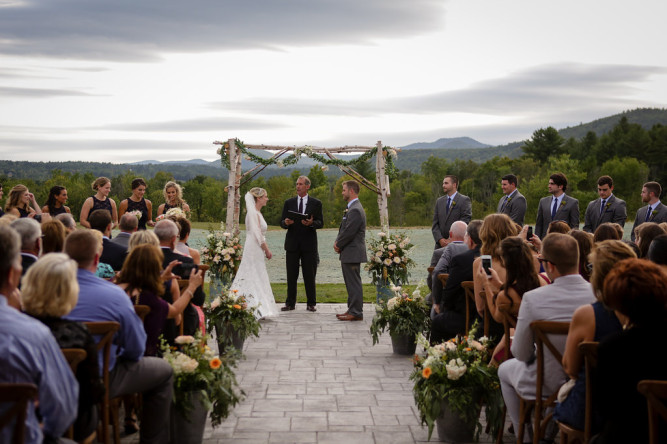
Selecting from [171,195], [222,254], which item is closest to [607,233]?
[222,254]

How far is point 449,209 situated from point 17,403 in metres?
7.74

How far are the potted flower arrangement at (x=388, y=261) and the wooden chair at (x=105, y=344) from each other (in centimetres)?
554

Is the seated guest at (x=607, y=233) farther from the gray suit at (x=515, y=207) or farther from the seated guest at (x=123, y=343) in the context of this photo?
the seated guest at (x=123, y=343)

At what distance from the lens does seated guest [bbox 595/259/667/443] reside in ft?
9.38

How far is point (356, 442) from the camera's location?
4637 mm

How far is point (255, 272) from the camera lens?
30.7ft

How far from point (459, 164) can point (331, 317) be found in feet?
252

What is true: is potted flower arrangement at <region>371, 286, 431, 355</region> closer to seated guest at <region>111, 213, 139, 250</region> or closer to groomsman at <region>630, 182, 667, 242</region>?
seated guest at <region>111, 213, 139, 250</region>

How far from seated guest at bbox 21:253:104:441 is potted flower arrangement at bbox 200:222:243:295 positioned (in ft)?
19.2

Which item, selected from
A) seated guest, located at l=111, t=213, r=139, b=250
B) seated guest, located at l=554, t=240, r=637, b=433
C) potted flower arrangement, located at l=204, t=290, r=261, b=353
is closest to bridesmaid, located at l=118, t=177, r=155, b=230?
potted flower arrangement, located at l=204, t=290, r=261, b=353

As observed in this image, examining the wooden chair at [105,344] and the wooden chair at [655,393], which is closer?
the wooden chair at [655,393]

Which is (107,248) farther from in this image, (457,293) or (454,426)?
(454,426)

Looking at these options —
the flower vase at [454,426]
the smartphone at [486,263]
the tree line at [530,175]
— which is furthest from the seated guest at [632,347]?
the tree line at [530,175]

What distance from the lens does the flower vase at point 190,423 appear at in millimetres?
4414
